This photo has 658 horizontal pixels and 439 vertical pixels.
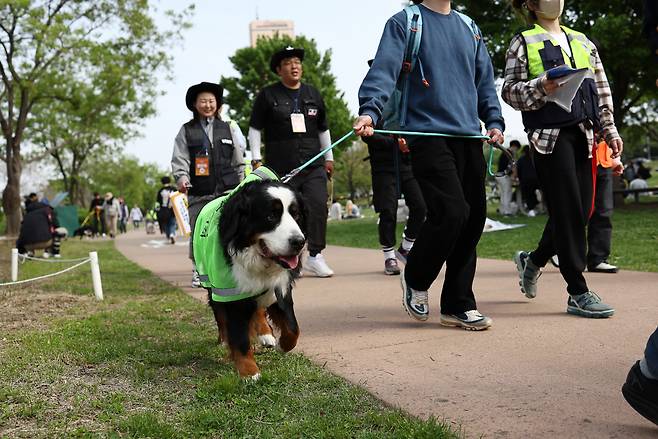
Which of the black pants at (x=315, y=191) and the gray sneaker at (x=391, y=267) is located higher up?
the black pants at (x=315, y=191)

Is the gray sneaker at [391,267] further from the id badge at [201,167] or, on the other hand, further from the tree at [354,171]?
the tree at [354,171]

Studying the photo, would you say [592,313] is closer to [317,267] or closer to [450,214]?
[450,214]

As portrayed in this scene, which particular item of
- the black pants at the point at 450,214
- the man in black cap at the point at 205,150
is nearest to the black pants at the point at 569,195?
the black pants at the point at 450,214

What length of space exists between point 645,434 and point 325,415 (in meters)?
1.19

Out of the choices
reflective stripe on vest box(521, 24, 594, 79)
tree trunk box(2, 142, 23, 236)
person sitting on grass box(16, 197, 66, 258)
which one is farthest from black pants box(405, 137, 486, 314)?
tree trunk box(2, 142, 23, 236)

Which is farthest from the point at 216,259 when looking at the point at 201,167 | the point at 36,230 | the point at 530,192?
the point at 530,192

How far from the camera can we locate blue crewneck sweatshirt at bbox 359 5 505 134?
3.97m

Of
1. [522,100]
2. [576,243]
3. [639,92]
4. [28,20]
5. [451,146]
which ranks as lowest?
[576,243]

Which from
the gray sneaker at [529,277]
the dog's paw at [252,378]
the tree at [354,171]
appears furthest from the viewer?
the tree at [354,171]

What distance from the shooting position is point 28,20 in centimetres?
2123

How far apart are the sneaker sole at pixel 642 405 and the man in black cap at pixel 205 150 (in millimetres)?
4877

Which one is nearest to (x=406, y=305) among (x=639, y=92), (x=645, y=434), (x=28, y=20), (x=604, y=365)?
(x=604, y=365)

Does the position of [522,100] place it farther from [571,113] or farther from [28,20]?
[28,20]

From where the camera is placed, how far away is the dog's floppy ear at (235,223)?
132 inches
